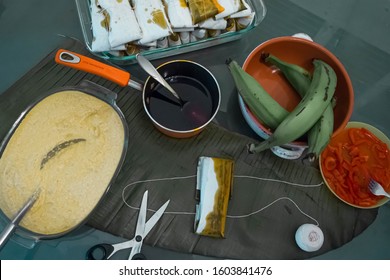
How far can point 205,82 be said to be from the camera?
72 cm

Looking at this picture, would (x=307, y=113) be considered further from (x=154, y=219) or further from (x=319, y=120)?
(x=154, y=219)

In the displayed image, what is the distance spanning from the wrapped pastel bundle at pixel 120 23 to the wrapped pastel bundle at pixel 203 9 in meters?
0.11

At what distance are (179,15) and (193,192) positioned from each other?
0.35 metres

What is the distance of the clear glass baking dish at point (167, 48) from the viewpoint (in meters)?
0.73

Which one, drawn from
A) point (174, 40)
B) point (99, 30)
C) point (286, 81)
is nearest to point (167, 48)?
point (174, 40)

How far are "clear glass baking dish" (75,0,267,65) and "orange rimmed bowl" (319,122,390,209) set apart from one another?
12.2 inches

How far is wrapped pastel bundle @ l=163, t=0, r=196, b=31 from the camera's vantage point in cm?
70

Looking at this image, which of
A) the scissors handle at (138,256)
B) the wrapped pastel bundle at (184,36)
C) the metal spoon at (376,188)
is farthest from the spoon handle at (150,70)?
the metal spoon at (376,188)

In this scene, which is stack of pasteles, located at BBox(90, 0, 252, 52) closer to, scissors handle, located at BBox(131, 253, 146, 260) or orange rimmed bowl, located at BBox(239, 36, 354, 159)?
orange rimmed bowl, located at BBox(239, 36, 354, 159)

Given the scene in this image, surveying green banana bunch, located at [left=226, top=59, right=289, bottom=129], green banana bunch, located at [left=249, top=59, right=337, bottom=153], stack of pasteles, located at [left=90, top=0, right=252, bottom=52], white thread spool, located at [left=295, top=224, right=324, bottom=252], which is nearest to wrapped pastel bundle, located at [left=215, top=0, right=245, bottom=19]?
stack of pasteles, located at [left=90, top=0, right=252, bottom=52]

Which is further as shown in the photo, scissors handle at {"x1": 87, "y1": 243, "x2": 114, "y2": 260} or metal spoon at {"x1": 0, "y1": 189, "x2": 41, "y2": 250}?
scissors handle at {"x1": 87, "y1": 243, "x2": 114, "y2": 260}

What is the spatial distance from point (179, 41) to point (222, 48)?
0.42 ft

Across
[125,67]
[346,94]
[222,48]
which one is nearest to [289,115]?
[346,94]

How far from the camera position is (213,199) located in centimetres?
71
